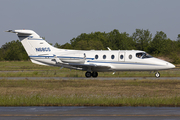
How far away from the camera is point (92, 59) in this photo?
3095 centimetres

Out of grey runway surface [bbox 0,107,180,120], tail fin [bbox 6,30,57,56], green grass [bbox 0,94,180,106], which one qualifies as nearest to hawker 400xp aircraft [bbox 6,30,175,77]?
tail fin [bbox 6,30,57,56]

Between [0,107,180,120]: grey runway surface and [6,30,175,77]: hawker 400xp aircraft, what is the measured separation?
17.9 m

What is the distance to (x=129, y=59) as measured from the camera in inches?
1179

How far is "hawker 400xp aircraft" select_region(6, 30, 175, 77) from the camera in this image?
29.8 m

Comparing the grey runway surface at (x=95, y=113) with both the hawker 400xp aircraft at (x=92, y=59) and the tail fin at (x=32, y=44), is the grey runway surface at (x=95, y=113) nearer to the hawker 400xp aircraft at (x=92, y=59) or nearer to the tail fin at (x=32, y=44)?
the hawker 400xp aircraft at (x=92, y=59)

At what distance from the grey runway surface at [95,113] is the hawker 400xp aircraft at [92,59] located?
17.9m

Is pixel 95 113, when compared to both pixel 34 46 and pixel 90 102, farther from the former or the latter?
pixel 34 46

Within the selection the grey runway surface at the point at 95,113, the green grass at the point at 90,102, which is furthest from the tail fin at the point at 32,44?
the grey runway surface at the point at 95,113

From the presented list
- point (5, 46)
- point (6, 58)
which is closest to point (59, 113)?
point (6, 58)

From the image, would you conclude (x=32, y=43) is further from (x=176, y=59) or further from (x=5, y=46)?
(x=5, y=46)

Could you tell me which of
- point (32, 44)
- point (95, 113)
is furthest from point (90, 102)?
point (32, 44)

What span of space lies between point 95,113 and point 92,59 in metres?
20.2

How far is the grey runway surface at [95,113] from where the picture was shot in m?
10.0

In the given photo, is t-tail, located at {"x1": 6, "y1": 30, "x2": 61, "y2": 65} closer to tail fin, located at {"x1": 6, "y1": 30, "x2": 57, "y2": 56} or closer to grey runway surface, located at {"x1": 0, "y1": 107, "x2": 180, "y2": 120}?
tail fin, located at {"x1": 6, "y1": 30, "x2": 57, "y2": 56}
